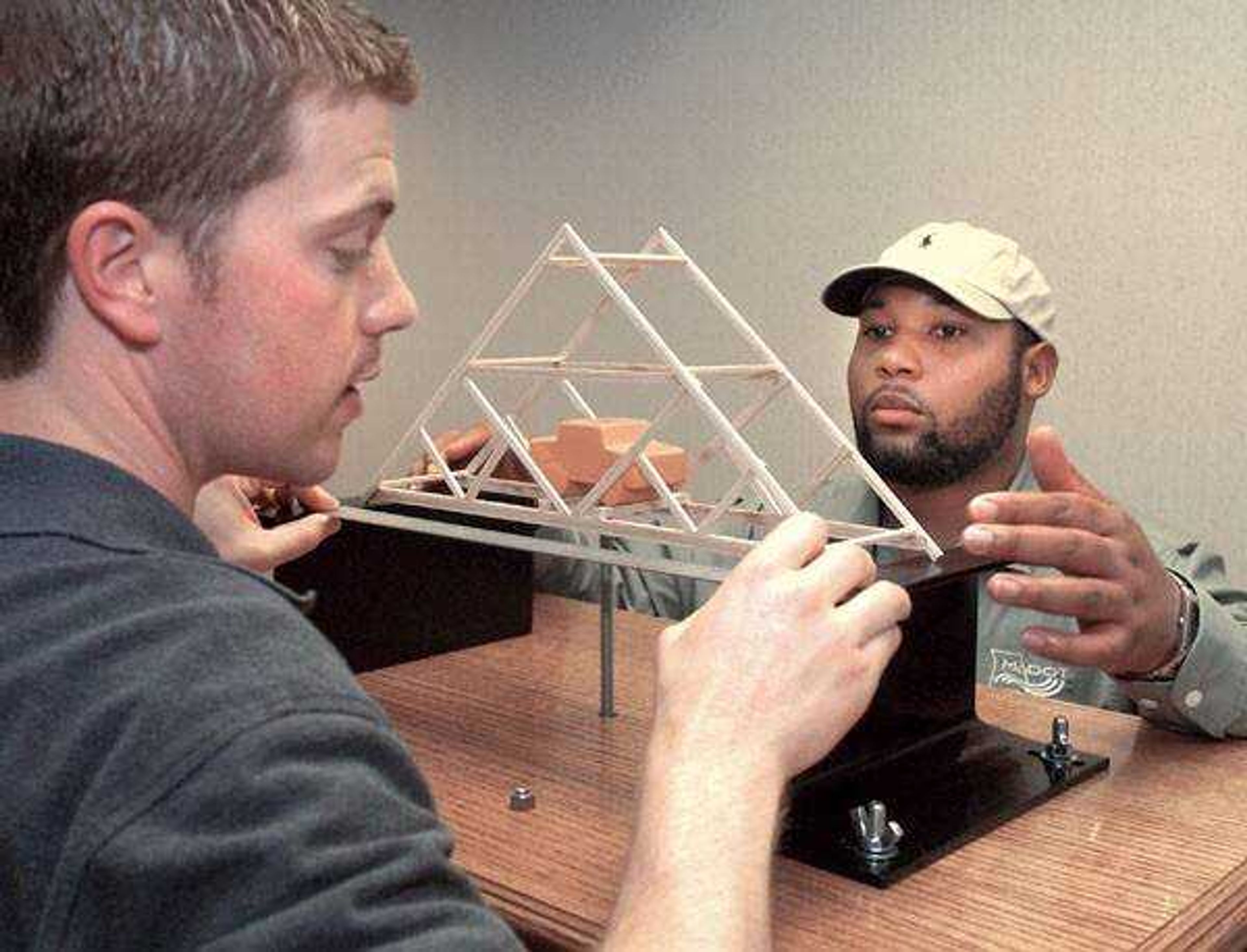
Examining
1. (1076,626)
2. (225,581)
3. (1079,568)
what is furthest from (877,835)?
(1076,626)

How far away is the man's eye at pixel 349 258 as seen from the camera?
0.70 metres

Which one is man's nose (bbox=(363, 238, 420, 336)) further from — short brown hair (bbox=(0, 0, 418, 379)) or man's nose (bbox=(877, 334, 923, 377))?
man's nose (bbox=(877, 334, 923, 377))

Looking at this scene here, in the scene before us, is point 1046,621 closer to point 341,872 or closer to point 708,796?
point 708,796

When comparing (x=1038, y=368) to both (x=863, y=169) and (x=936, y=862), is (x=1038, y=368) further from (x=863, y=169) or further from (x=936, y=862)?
(x=936, y=862)

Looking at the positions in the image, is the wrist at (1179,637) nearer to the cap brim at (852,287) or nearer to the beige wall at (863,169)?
the cap brim at (852,287)

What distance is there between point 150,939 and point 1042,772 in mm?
810

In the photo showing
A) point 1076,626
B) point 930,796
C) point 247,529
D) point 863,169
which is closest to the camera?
point 930,796

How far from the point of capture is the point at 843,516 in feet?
5.90

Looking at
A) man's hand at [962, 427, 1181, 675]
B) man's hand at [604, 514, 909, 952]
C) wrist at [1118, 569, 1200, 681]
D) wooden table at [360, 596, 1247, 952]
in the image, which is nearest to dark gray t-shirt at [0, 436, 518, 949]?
man's hand at [604, 514, 909, 952]

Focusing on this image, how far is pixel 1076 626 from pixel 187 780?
4.02ft

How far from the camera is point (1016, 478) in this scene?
1.82 meters

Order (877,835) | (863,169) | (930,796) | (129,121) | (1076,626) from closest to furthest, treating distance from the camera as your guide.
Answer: (129,121) → (877,835) → (930,796) → (1076,626) → (863,169)

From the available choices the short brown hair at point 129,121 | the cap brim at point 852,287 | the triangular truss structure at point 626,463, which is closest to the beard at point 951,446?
the cap brim at point 852,287

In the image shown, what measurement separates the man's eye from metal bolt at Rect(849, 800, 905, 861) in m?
0.54
